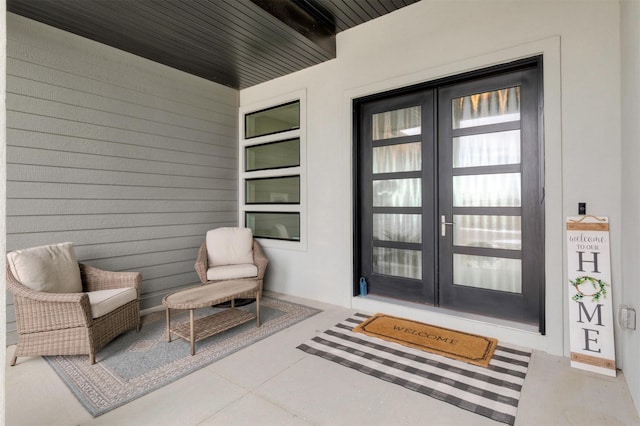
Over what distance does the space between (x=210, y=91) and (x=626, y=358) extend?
5271 mm

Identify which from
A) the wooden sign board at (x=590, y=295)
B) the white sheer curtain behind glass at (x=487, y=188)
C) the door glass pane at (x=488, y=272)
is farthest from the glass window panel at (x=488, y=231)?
the wooden sign board at (x=590, y=295)

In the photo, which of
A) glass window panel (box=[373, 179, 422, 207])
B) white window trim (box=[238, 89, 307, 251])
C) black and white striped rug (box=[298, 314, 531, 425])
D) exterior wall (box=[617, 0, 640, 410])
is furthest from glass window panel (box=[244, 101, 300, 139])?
exterior wall (box=[617, 0, 640, 410])

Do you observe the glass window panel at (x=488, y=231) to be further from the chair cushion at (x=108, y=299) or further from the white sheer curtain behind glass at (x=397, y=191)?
the chair cushion at (x=108, y=299)

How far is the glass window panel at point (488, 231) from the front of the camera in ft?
10.0

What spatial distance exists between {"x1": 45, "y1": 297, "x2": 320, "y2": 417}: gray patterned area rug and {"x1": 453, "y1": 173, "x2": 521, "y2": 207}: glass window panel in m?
2.15

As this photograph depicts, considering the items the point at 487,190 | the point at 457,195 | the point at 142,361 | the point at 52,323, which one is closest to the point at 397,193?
the point at 457,195

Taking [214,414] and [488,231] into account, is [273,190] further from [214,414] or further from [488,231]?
[214,414]

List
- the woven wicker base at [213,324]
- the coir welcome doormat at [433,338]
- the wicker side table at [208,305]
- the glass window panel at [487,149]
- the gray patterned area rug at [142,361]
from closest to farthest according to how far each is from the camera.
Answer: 1. the gray patterned area rug at [142,361]
2. the coir welcome doormat at [433,338]
3. the wicker side table at [208,305]
4. the woven wicker base at [213,324]
5. the glass window panel at [487,149]

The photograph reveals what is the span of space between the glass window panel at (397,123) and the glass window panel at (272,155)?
118 centimetres

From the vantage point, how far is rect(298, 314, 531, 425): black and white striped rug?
2.05 meters

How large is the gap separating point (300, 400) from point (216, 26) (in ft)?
11.4

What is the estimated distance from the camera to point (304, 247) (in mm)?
4348

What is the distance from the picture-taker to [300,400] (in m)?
2.10

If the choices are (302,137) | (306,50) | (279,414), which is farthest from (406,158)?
(279,414)
